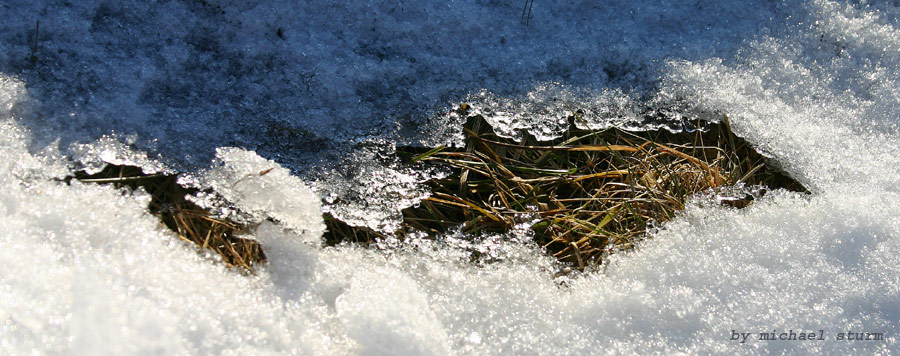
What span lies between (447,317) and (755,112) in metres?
1.21

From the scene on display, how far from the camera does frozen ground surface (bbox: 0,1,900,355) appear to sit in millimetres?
1408

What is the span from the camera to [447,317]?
4.84 feet

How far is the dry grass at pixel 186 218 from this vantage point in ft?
5.04

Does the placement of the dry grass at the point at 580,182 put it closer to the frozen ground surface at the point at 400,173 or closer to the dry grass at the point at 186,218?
the frozen ground surface at the point at 400,173

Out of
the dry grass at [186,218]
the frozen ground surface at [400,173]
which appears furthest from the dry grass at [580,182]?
the dry grass at [186,218]

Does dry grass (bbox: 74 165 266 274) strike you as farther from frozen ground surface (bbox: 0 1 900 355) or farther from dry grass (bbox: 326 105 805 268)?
dry grass (bbox: 326 105 805 268)

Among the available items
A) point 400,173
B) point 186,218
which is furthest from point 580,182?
point 186,218

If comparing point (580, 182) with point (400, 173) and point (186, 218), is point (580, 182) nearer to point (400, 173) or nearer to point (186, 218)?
point (400, 173)

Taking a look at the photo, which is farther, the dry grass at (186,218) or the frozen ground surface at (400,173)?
the dry grass at (186,218)

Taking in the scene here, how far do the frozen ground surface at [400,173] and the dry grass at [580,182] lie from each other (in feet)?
0.22

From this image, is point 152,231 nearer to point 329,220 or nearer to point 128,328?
Answer: point 128,328

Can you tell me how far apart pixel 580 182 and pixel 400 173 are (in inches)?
21.5

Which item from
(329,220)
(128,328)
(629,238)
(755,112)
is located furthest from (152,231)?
(755,112)

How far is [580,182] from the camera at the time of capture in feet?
5.90
